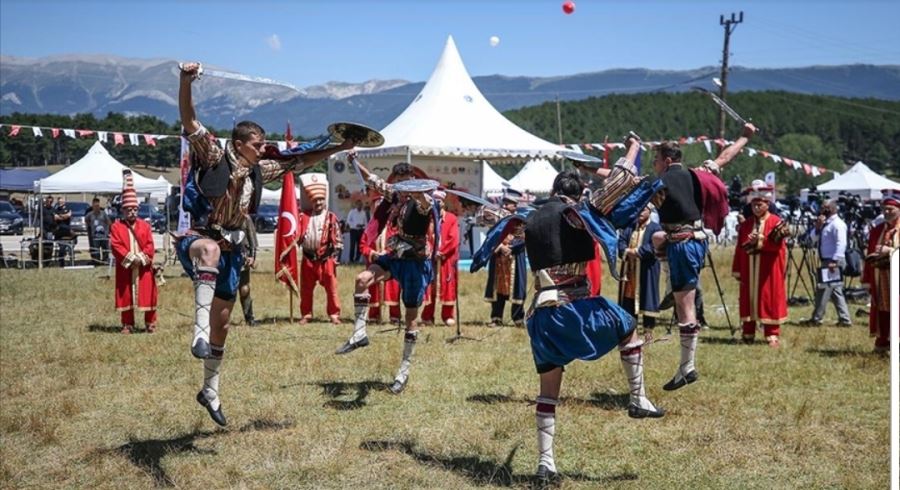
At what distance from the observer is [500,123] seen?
22891 mm

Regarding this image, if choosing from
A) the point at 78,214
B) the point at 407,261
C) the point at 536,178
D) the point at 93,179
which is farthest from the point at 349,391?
the point at 78,214

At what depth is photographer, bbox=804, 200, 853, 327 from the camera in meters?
13.8

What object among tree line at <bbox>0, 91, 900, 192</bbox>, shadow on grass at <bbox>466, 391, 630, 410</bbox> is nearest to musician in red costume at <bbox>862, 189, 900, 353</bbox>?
shadow on grass at <bbox>466, 391, 630, 410</bbox>

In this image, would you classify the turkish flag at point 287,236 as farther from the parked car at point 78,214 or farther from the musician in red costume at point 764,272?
the parked car at point 78,214

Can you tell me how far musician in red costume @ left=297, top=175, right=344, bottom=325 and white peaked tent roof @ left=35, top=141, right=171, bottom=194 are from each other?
1183 centimetres

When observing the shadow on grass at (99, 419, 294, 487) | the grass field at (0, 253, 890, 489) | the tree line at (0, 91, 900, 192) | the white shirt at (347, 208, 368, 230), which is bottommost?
the shadow on grass at (99, 419, 294, 487)

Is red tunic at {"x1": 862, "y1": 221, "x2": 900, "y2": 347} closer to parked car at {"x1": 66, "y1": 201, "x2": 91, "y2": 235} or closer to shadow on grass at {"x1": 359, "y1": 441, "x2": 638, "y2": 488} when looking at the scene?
shadow on grass at {"x1": 359, "y1": 441, "x2": 638, "y2": 488}

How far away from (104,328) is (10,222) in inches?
938

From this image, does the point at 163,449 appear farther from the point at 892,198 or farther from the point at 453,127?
Answer: the point at 453,127

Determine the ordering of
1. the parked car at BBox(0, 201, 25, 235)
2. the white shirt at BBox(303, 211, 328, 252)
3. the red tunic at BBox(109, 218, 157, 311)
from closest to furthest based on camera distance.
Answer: the red tunic at BBox(109, 218, 157, 311), the white shirt at BBox(303, 211, 328, 252), the parked car at BBox(0, 201, 25, 235)

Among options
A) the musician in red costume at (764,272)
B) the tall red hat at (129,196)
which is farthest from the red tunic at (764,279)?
the tall red hat at (129,196)

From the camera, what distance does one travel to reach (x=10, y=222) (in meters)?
33.6

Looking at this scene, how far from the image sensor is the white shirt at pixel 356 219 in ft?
78.6

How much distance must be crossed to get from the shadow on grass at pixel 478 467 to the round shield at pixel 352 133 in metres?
2.45
